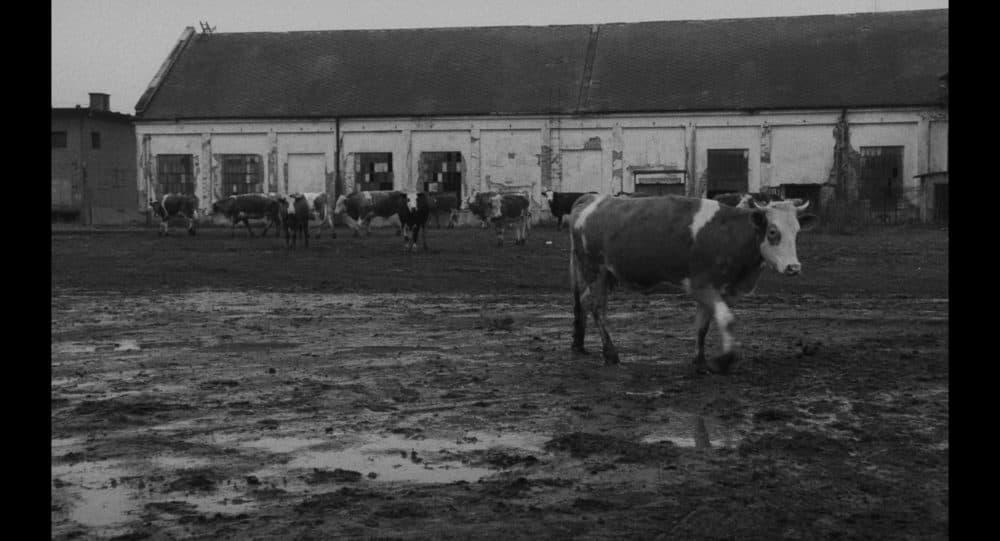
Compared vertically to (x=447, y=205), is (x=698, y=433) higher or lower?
lower

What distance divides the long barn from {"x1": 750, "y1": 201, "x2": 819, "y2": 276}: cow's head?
108 ft

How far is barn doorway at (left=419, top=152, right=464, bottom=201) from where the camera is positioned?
4675cm

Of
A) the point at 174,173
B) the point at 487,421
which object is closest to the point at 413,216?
the point at 487,421

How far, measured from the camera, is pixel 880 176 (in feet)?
141

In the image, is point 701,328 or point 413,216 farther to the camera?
point 413,216

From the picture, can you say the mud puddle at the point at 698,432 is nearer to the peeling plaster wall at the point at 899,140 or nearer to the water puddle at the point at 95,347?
the water puddle at the point at 95,347

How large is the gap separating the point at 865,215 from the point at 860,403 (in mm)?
35076

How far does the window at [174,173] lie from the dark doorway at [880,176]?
26.6 metres

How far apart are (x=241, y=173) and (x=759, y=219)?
1610 inches

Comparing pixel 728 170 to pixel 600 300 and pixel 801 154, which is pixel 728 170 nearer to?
pixel 801 154

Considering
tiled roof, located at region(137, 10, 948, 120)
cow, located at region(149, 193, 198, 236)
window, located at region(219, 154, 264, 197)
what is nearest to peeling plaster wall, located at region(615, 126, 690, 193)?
tiled roof, located at region(137, 10, 948, 120)

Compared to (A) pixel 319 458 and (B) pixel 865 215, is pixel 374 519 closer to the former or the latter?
(A) pixel 319 458

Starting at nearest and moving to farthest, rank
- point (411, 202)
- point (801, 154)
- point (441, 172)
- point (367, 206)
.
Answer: point (411, 202) < point (367, 206) < point (801, 154) < point (441, 172)
